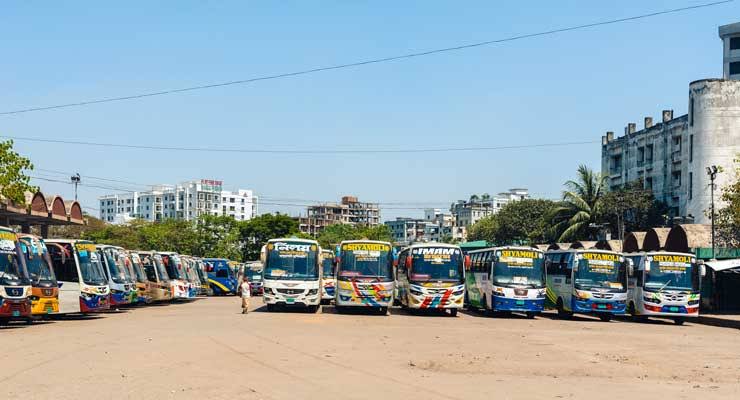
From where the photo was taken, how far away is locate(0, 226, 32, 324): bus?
76.4ft

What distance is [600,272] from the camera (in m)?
34.2

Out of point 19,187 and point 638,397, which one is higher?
point 19,187

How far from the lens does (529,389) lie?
1328cm

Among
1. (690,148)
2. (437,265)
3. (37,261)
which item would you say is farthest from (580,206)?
(37,261)

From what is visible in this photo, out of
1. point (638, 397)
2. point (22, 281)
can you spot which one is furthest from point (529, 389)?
point (22, 281)

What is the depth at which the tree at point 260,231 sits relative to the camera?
105250mm

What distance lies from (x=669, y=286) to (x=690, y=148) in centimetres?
3926

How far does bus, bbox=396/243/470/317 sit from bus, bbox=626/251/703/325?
675 centimetres

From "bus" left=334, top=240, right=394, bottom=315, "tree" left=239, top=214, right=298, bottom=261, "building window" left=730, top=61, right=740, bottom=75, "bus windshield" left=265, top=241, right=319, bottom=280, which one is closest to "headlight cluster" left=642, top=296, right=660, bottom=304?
"bus" left=334, top=240, right=394, bottom=315

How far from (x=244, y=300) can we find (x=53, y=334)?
1233cm

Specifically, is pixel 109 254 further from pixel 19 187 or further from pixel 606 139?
pixel 606 139

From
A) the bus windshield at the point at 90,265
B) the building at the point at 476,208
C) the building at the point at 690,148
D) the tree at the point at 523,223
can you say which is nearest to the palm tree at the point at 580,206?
the building at the point at 690,148

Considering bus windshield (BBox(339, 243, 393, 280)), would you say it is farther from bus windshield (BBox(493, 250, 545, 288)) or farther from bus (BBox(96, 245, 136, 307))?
bus (BBox(96, 245, 136, 307))

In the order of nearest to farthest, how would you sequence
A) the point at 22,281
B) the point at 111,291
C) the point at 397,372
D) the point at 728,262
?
the point at 397,372 → the point at 22,281 → the point at 111,291 → the point at 728,262
